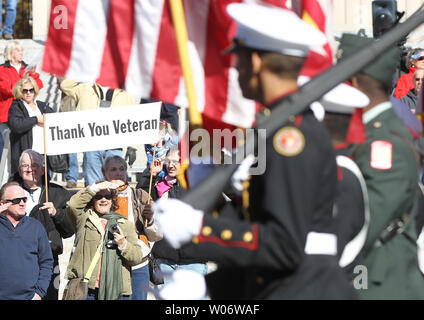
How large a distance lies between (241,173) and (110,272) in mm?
4840

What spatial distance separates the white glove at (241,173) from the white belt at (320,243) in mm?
322

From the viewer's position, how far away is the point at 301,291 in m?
4.08

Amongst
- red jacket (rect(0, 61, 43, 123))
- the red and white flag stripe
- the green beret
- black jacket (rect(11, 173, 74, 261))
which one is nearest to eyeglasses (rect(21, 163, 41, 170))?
black jacket (rect(11, 173, 74, 261))

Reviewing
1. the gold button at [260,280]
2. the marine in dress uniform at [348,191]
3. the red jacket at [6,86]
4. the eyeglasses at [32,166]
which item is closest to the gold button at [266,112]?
the marine in dress uniform at [348,191]

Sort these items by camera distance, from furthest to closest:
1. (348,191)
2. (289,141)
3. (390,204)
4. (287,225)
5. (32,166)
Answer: (32,166) → (390,204) → (348,191) → (289,141) → (287,225)

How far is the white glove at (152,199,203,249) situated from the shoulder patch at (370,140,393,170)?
1430 millimetres

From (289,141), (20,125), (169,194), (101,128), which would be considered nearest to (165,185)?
(169,194)

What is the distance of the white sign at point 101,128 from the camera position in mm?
9203

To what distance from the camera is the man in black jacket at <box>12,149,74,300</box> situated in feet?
30.2

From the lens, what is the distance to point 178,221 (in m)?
3.97

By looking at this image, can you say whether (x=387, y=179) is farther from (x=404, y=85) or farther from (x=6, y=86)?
(x=6, y=86)

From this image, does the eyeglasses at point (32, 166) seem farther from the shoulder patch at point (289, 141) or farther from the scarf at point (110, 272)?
the shoulder patch at point (289, 141)
